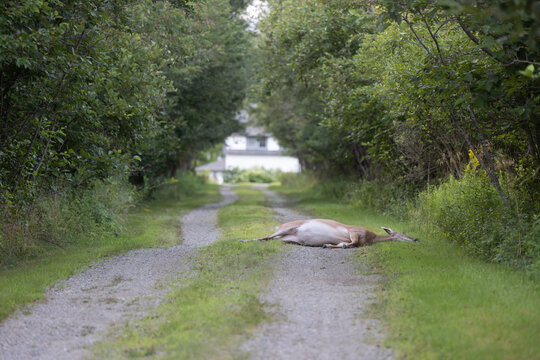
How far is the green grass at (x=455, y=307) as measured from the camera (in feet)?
17.7

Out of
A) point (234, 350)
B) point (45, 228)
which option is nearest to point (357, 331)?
point (234, 350)

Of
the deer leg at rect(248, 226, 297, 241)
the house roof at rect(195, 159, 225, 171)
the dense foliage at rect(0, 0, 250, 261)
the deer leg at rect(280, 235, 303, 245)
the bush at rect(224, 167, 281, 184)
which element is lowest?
the bush at rect(224, 167, 281, 184)

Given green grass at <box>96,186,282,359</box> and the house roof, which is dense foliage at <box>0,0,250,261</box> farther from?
the house roof

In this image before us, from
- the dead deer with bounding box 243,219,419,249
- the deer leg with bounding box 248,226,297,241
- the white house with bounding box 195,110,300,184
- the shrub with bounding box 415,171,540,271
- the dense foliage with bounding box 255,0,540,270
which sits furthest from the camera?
the white house with bounding box 195,110,300,184

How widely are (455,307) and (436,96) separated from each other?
475cm

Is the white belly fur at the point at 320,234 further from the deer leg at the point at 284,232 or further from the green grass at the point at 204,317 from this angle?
the green grass at the point at 204,317

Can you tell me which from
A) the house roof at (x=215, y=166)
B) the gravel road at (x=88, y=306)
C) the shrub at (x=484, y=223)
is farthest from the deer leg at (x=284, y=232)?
the house roof at (x=215, y=166)

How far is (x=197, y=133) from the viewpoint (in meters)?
27.1

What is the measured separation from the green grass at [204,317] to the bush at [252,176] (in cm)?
6849

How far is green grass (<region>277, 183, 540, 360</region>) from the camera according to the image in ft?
17.7

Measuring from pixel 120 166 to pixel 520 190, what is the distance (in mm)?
8595

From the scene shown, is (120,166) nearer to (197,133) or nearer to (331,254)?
(331,254)

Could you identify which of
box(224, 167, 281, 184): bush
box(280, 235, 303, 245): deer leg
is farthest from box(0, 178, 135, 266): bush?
box(224, 167, 281, 184): bush

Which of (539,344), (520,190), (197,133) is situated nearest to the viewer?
(539,344)
